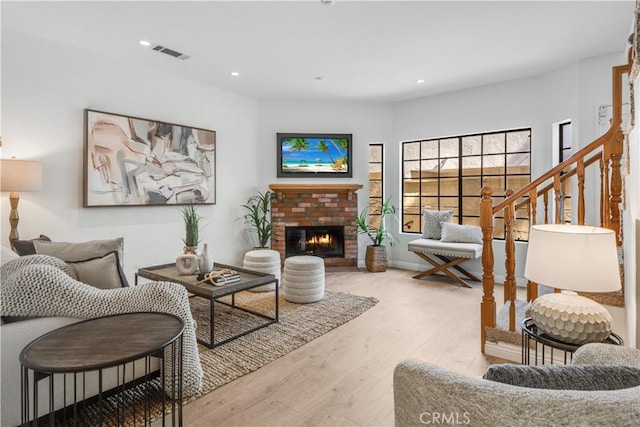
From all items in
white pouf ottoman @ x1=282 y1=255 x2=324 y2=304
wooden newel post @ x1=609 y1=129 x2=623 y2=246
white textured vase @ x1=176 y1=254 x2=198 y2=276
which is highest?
wooden newel post @ x1=609 y1=129 x2=623 y2=246

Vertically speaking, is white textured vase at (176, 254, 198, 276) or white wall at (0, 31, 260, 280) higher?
white wall at (0, 31, 260, 280)

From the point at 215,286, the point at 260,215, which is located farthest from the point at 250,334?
the point at 260,215

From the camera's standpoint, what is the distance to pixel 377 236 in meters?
5.43

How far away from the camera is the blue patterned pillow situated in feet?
16.6

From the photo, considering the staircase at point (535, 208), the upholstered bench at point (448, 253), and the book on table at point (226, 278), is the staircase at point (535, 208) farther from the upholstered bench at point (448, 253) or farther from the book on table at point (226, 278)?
the book on table at point (226, 278)

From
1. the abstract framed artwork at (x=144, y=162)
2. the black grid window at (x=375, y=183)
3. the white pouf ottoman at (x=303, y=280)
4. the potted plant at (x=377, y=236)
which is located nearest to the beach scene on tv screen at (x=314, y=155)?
the black grid window at (x=375, y=183)

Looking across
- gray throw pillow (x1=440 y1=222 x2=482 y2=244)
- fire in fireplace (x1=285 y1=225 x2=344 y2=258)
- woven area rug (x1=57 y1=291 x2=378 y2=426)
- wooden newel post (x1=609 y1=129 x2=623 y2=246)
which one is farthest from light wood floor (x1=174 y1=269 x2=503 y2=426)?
fire in fireplace (x1=285 y1=225 x2=344 y2=258)

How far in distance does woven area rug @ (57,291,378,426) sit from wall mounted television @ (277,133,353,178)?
2.21 metres

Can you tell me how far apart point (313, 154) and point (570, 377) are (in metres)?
4.99

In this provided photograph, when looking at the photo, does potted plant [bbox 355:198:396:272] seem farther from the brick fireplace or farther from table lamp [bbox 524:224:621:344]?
table lamp [bbox 524:224:621:344]

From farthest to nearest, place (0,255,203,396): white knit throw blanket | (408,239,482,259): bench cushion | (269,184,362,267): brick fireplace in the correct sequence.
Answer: (269,184,362,267): brick fireplace
(408,239,482,259): bench cushion
(0,255,203,396): white knit throw blanket

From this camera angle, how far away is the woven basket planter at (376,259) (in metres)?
5.31

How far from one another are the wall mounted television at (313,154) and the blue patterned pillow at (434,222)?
5.05 ft

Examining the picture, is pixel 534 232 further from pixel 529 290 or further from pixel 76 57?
pixel 76 57
